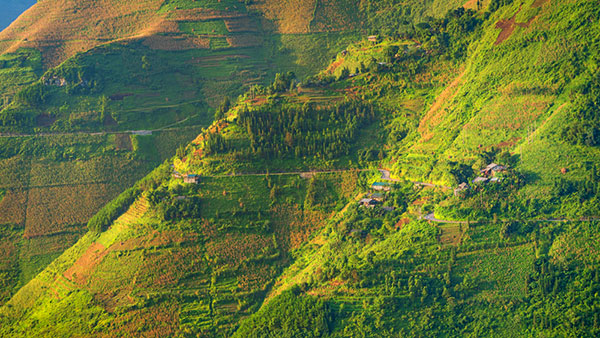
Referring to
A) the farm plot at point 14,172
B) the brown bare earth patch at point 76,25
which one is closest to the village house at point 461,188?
the farm plot at point 14,172

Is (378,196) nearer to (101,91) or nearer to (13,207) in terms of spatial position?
(13,207)

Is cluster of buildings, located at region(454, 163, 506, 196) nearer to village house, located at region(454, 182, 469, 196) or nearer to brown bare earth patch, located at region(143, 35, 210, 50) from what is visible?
village house, located at region(454, 182, 469, 196)

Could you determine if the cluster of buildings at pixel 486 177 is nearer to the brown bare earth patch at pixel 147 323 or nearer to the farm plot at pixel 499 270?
the farm plot at pixel 499 270

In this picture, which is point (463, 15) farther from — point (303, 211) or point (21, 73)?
point (21, 73)

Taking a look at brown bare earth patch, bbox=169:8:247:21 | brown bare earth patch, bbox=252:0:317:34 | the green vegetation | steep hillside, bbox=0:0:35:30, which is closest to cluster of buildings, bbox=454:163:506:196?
the green vegetation

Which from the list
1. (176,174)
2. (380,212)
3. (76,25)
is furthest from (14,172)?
(380,212)
